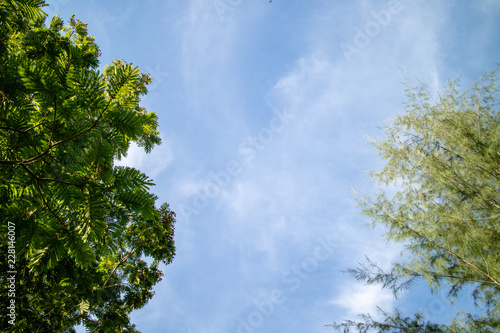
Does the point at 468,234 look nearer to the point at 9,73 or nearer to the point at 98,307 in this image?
the point at 9,73

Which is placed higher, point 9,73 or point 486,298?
point 9,73

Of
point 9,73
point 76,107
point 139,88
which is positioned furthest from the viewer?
point 139,88

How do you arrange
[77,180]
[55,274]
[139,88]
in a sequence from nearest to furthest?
[77,180]
[55,274]
[139,88]

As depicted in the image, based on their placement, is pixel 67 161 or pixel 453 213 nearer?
pixel 67 161

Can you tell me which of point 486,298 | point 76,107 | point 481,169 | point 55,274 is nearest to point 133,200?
point 76,107

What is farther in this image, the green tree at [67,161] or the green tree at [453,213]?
the green tree at [453,213]

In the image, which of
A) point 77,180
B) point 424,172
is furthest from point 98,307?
point 424,172

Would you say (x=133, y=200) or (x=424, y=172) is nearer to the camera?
(x=133, y=200)

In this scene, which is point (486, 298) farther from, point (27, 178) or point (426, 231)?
point (27, 178)

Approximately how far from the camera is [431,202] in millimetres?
7500

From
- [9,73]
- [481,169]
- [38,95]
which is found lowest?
[38,95]

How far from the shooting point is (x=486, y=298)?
6055 millimetres

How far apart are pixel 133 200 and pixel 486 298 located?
849 centimetres

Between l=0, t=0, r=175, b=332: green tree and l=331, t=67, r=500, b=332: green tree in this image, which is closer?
l=0, t=0, r=175, b=332: green tree
